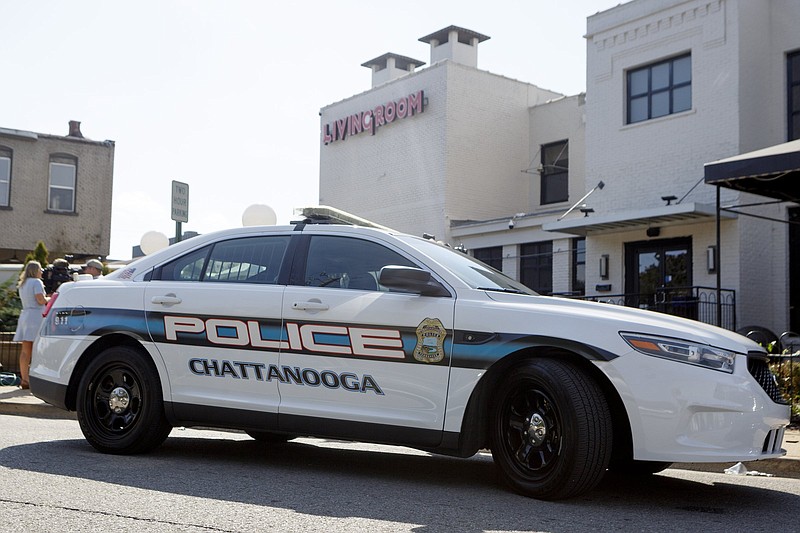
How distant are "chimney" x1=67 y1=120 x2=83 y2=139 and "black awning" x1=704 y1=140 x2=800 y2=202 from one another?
88.6 feet

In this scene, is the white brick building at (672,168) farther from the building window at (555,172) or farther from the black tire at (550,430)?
the black tire at (550,430)

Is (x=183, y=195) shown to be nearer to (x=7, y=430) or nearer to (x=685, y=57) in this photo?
(x=7, y=430)

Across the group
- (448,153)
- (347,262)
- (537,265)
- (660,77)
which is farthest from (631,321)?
(448,153)

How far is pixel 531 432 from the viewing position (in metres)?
5.24

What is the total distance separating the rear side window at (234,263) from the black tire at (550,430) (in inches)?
74.9

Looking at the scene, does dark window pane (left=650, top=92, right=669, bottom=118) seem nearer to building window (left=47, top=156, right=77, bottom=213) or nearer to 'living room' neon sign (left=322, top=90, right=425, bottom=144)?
'living room' neon sign (left=322, top=90, right=425, bottom=144)

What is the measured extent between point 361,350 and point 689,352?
1955mm

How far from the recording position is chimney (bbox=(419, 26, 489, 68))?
30.3 meters

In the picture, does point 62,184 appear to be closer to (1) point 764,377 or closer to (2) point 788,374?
(2) point 788,374

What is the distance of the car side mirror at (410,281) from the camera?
5.52m

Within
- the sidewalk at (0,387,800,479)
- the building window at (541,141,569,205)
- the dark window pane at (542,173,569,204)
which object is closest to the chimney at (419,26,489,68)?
the building window at (541,141,569,205)

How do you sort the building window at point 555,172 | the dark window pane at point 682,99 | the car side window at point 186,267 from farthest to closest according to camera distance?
the building window at point 555,172 → the dark window pane at point 682,99 → the car side window at point 186,267

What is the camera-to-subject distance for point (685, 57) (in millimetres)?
18359

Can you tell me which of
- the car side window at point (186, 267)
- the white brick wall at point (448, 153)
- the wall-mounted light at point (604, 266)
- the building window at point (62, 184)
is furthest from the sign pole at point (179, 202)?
the building window at point (62, 184)
